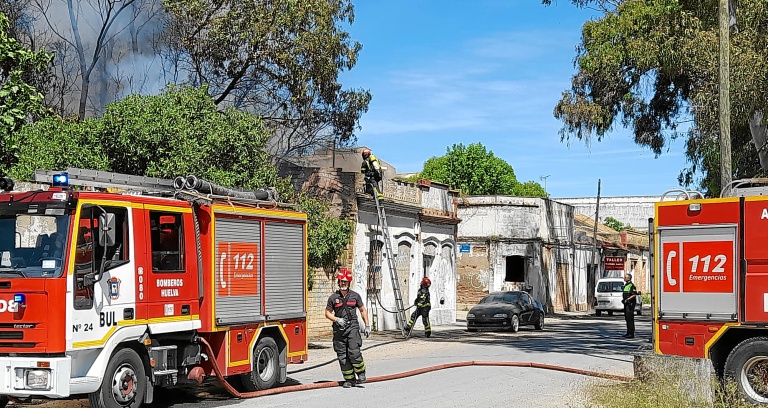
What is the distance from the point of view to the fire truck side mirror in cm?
1088

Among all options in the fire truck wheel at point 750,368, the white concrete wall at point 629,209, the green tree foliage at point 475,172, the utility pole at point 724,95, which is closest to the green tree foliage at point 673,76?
the utility pole at point 724,95

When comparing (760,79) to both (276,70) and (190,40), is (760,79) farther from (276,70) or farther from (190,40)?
(190,40)

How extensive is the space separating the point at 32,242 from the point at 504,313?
2148cm

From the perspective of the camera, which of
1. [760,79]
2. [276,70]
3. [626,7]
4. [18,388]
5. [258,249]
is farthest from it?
[626,7]

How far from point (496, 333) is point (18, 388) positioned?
21.6 meters

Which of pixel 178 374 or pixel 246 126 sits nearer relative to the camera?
pixel 178 374

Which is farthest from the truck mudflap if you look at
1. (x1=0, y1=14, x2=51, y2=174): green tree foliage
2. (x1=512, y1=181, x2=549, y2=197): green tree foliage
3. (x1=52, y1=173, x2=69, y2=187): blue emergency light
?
(x1=512, y1=181, x2=549, y2=197): green tree foliage

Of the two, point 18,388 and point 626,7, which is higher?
point 626,7

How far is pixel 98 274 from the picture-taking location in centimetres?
1100

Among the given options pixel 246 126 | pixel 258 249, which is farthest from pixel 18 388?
pixel 246 126

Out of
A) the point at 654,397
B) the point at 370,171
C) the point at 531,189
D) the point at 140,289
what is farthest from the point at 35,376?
the point at 531,189

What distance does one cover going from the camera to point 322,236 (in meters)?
26.2

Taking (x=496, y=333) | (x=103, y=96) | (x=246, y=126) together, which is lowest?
(x=496, y=333)

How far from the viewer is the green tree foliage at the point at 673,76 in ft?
75.2
